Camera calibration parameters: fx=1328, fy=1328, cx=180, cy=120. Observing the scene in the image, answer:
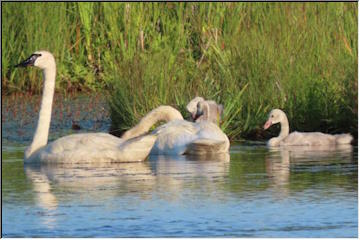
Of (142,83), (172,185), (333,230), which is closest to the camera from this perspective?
(333,230)

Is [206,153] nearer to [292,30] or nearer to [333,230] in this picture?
[292,30]

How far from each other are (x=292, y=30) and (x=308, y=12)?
1.41 m

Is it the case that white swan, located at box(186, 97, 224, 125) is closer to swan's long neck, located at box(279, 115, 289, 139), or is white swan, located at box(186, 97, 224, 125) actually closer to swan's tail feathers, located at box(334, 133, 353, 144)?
swan's long neck, located at box(279, 115, 289, 139)

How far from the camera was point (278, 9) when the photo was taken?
16859 millimetres

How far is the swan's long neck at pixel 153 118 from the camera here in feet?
45.6

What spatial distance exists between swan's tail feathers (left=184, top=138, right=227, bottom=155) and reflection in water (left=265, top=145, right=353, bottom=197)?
0.49 metres

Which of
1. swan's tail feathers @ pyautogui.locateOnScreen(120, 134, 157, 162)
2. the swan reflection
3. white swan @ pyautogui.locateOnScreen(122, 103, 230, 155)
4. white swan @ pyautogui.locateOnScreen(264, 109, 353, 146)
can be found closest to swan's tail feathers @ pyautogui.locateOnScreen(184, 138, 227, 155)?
white swan @ pyautogui.locateOnScreen(122, 103, 230, 155)

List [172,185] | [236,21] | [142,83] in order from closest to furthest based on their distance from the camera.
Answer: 1. [172,185]
2. [142,83]
3. [236,21]

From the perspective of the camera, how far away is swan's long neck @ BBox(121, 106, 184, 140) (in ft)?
45.6

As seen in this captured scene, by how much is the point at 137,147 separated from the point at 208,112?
176 cm

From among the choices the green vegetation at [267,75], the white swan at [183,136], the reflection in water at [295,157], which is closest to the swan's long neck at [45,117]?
the white swan at [183,136]

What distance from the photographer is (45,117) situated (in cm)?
1346

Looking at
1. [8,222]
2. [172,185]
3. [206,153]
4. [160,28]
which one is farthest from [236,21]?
[8,222]

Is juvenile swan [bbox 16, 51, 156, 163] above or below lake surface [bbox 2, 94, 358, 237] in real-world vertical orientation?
above
